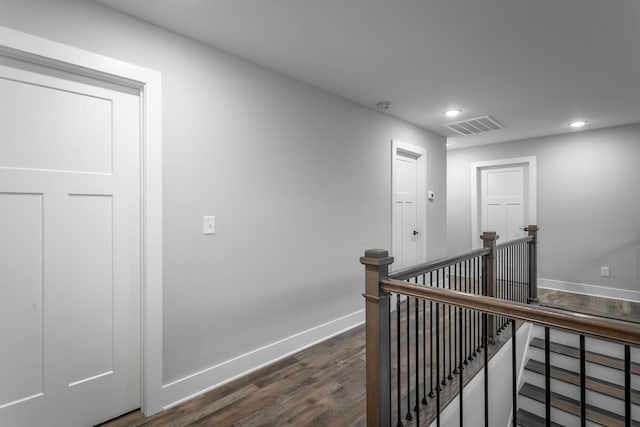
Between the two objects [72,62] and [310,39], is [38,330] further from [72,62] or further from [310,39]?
[310,39]

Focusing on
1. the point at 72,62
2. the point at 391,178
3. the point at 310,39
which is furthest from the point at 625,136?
the point at 72,62

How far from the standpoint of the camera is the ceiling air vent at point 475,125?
13.1 ft

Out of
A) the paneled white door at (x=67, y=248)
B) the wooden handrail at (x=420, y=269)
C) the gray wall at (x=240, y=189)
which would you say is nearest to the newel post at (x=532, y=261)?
the gray wall at (x=240, y=189)

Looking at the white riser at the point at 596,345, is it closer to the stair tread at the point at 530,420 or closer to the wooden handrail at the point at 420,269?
the stair tread at the point at 530,420

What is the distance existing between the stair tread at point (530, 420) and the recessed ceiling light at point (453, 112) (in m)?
3.29

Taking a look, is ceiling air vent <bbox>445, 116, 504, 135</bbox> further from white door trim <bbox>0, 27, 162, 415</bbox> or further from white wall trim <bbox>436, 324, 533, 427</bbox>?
white door trim <bbox>0, 27, 162, 415</bbox>

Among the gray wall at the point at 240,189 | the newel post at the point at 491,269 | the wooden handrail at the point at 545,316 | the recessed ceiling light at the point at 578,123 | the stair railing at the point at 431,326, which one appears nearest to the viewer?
the wooden handrail at the point at 545,316

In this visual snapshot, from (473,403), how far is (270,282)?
5.75 feet

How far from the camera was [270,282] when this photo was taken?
258 centimetres

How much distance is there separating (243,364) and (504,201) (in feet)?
16.1

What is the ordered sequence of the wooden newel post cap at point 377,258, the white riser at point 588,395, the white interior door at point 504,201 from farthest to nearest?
1. the white interior door at point 504,201
2. the white riser at point 588,395
3. the wooden newel post cap at point 377,258

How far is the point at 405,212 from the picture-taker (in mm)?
4164

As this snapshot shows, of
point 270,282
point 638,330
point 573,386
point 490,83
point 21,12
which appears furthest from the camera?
point 573,386

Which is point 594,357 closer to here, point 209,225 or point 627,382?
point 627,382
